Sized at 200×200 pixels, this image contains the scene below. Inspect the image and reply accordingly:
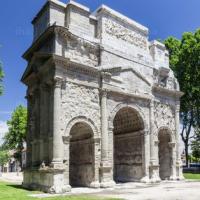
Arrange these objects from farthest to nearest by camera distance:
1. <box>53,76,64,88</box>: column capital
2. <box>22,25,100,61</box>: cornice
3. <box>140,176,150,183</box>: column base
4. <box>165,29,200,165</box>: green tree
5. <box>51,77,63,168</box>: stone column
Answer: <box>165,29,200,165</box>: green tree → <box>140,176,150,183</box>: column base → <box>22,25,100,61</box>: cornice → <box>53,76,64,88</box>: column capital → <box>51,77,63,168</box>: stone column

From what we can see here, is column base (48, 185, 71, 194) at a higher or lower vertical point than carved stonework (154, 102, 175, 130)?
lower

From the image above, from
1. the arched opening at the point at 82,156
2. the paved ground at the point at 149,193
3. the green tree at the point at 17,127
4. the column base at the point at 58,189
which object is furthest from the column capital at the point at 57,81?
the green tree at the point at 17,127

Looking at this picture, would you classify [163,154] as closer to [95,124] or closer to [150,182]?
[150,182]

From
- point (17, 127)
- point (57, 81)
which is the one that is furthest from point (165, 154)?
point (17, 127)

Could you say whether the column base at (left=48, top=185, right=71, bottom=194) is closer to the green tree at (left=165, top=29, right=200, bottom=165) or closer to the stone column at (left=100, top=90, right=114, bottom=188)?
the stone column at (left=100, top=90, right=114, bottom=188)

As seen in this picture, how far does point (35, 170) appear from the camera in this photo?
1853 cm

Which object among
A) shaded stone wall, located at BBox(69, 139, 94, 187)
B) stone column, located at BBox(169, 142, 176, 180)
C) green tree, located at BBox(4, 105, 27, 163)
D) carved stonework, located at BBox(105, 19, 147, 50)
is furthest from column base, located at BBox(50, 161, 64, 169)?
green tree, located at BBox(4, 105, 27, 163)

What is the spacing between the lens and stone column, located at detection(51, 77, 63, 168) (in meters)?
16.9

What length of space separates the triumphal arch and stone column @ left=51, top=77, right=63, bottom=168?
2.1 inches

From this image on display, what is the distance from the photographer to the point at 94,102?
1972cm

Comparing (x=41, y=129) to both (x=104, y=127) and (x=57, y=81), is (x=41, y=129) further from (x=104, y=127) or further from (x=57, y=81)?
(x=104, y=127)

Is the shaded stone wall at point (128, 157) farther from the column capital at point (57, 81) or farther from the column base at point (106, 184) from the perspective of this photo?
the column capital at point (57, 81)

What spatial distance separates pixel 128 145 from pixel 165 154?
3648 mm

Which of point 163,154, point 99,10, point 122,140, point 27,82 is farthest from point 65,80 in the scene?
point 163,154
